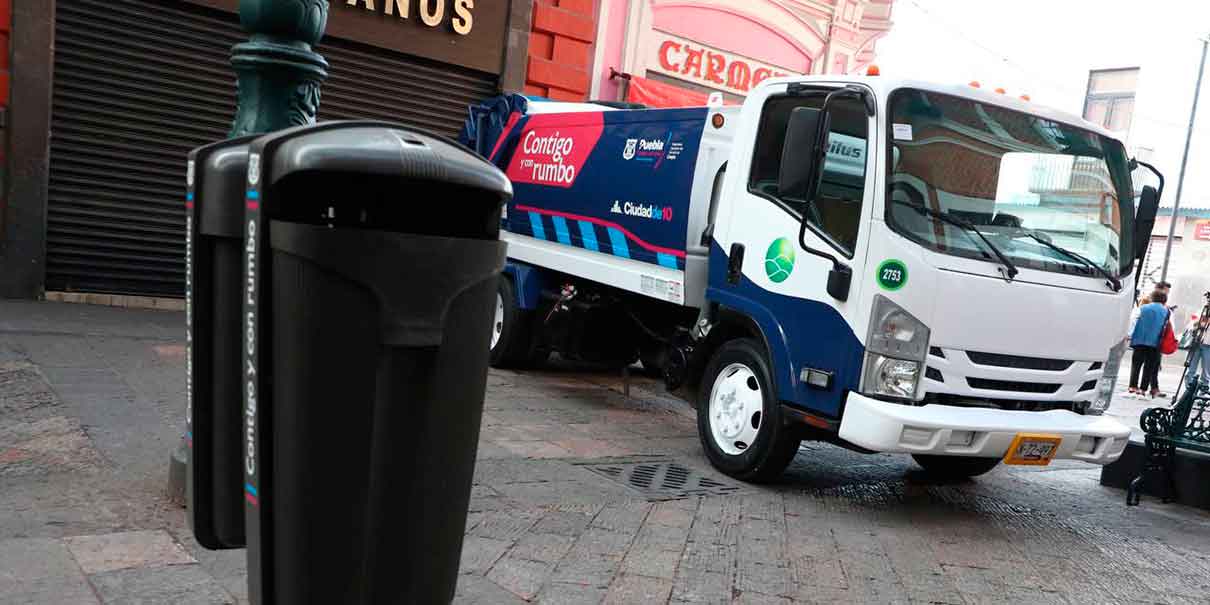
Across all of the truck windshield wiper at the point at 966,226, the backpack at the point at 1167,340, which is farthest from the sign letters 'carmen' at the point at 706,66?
the truck windshield wiper at the point at 966,226

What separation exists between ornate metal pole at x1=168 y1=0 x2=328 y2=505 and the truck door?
2.53 meters

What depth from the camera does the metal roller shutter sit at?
8.93 m

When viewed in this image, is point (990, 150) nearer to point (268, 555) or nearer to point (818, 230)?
point (818, 230)

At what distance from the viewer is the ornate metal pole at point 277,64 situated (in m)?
3.76

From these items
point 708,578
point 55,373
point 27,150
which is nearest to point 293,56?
point 708,578

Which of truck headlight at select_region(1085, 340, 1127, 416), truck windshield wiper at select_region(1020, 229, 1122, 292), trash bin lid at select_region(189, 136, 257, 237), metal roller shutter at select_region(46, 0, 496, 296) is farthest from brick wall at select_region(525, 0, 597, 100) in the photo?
trash bin lid at select_region(189, 136, 257, 237)

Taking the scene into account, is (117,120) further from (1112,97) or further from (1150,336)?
(1112,97)

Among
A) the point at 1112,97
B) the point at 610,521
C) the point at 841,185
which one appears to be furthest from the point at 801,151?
the point at 1112,97

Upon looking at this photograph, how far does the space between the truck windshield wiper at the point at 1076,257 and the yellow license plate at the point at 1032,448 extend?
954 millimetres

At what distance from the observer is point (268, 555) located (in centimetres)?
228

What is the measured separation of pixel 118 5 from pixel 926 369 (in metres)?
7.80

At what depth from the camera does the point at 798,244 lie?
5414 mm

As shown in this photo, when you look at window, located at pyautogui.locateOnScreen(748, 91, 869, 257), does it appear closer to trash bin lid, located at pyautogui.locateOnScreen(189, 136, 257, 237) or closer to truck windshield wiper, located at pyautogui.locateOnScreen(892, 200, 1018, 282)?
truck windshield wiper, located at pyautogui.locateOnScreen(892, 200, 1018, 282)

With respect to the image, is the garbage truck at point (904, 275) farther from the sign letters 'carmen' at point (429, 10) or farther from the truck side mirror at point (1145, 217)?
the sign letters 'carmen' at point (429, 10)
